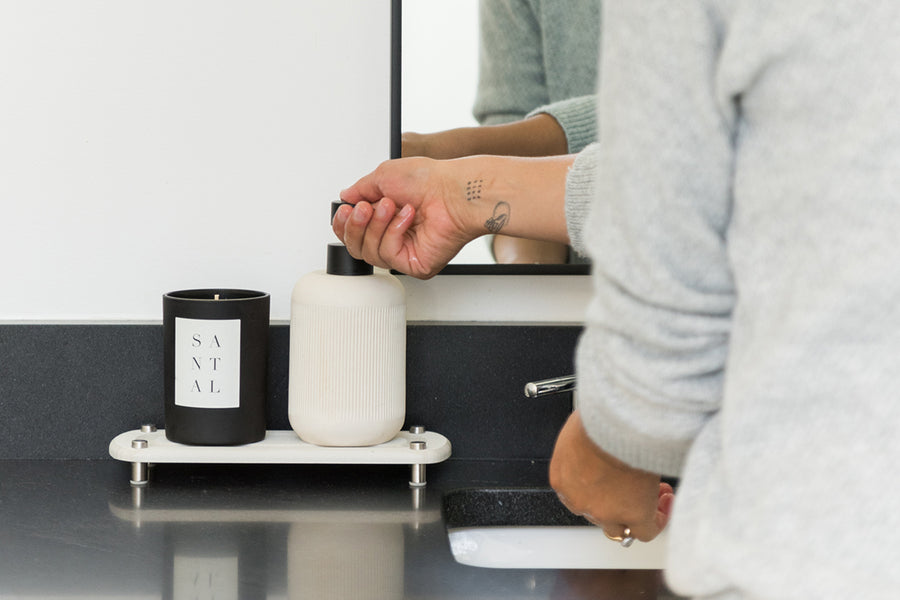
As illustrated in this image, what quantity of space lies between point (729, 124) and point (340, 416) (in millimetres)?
636

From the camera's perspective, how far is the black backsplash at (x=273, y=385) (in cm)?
107

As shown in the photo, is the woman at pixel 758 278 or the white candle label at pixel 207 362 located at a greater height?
the woman at pixel 758 278

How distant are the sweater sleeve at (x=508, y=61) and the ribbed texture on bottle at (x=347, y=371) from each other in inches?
10.3

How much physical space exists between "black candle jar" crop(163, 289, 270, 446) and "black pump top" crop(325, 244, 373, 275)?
86 mm

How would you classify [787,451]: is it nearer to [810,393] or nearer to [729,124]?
[810,393]

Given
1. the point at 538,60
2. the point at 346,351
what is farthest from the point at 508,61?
the point at 346,351

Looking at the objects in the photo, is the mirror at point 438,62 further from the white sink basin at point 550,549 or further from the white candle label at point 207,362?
the white sink basin at point 550,549

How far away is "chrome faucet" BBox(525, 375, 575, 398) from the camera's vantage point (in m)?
0.83

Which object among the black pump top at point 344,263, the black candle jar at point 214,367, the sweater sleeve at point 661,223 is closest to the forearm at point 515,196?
the black pump top at point 344,263

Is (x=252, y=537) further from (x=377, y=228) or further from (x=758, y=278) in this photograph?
(x=758, y=278)

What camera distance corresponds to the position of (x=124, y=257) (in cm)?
109

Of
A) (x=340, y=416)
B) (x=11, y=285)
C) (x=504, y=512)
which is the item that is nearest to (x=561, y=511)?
(x=504, y=512)

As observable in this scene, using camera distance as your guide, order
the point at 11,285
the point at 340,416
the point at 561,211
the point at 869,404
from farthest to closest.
Result: the point at 11,285, the point at 340,416, the point at 561,211, the point at 869,404

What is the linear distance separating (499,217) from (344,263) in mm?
175
